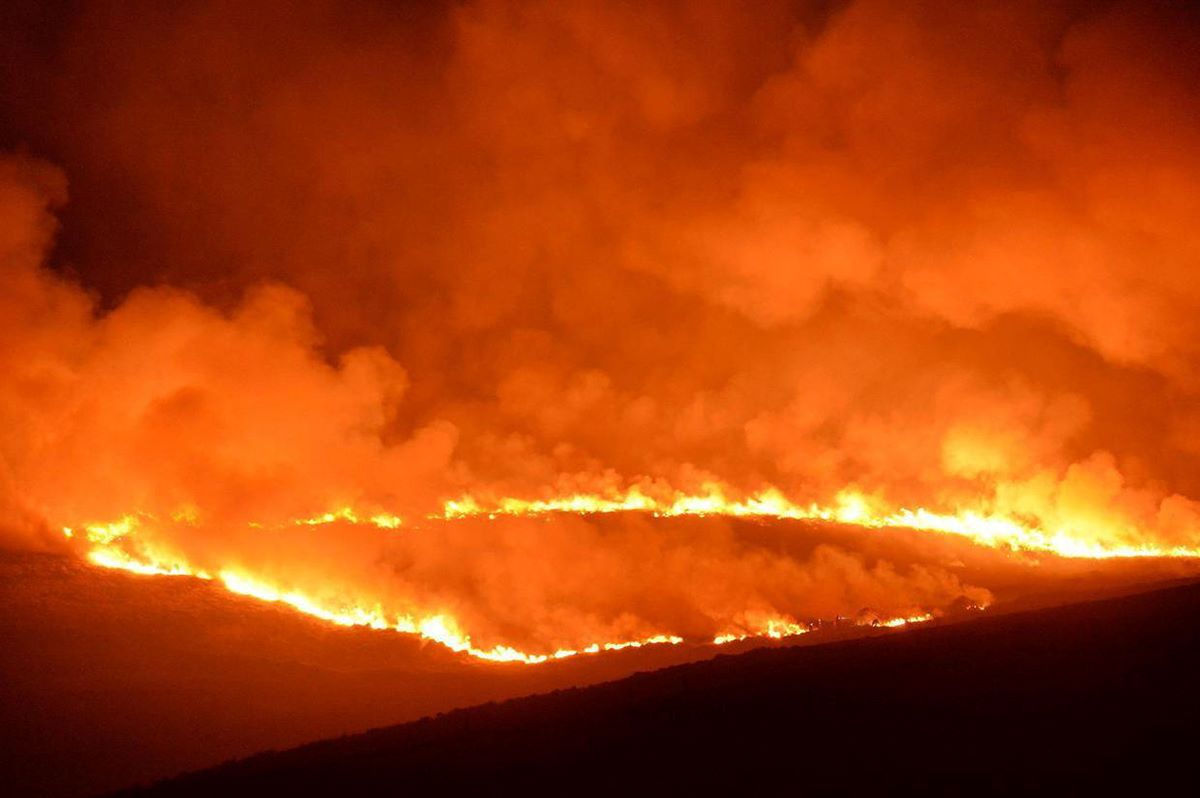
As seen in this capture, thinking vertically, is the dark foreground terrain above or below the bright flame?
below

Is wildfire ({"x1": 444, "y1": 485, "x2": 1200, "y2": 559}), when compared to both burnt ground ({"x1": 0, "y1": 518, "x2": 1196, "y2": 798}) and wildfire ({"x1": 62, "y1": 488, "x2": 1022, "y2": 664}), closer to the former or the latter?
wildfire ({"x1": 62, "y1": 488, "x2": 1022, "y2": 664})

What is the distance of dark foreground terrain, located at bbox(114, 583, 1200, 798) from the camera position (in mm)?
8445

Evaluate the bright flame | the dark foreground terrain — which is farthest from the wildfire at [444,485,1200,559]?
the dark foreground terrain

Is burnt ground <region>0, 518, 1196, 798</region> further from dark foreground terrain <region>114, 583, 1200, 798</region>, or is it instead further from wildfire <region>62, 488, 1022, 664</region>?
dark foreground terrain <region>114, 583, 1200, 798</region>

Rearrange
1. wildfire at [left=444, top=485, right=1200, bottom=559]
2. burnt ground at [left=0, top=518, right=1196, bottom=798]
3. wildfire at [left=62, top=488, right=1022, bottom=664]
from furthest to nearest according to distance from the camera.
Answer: wildfire at [left=444, top=485, right=1200, bottom=559] < wildfire at [left=62, top=488, right=1022, bottom=664] < burnt ground at [left=0, top=518, right=1196, bottom=798]

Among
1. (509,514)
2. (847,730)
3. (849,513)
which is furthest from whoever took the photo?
(849,513)

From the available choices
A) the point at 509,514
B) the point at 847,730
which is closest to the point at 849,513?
the point at 509,514

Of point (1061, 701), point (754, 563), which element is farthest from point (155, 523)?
point (1061, 701)

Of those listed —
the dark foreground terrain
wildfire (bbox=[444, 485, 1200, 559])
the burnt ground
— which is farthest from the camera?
wildfire (bbox=[444, 485, 1200, 559])

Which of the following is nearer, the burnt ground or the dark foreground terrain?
the dark foreground terrain

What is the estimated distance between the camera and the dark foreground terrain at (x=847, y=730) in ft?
27.7

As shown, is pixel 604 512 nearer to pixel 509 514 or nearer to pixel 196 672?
pixel 509 514

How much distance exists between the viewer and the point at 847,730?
941 centimetres

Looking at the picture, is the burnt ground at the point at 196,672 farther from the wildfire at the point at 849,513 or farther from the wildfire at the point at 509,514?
the wildfire at the point at 849,513
